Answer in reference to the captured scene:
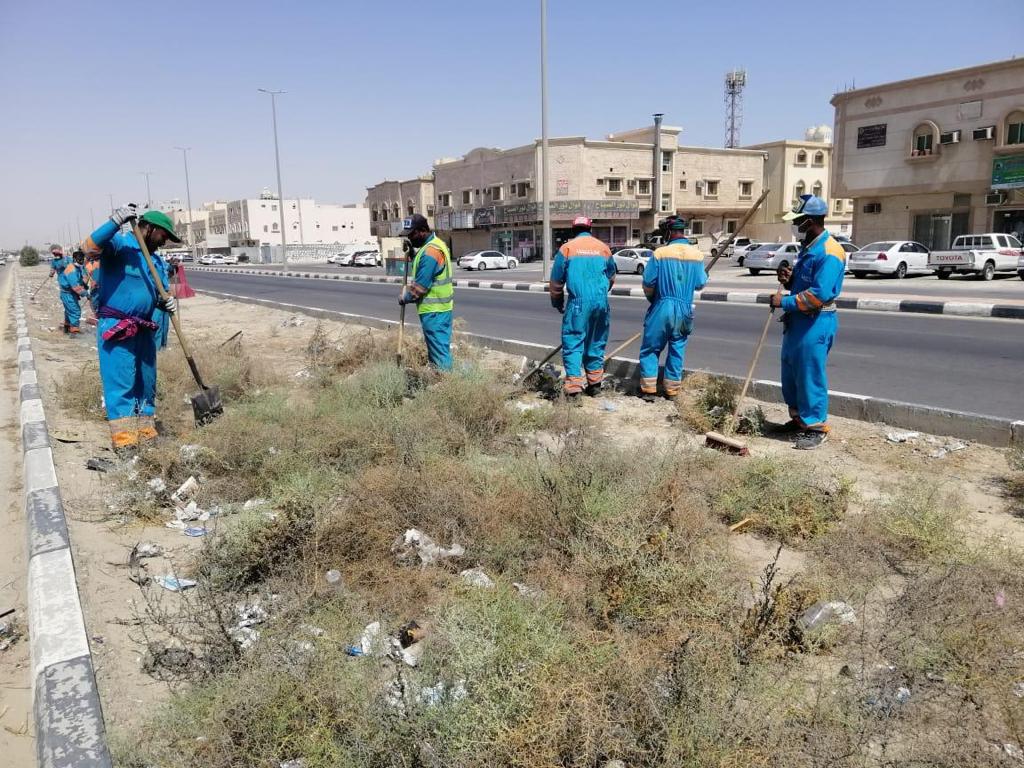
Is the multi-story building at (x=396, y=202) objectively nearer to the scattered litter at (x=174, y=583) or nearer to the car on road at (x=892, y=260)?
the car on road at (x=892, y=260)

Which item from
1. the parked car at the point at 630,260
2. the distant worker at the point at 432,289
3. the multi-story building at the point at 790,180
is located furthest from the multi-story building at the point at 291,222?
the distant worker at the point at 432,289

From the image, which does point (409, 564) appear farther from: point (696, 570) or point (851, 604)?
point (851, 604)

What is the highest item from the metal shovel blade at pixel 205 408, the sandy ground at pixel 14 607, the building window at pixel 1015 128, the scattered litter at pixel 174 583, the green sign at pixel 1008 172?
the building window at pixel 1015 128

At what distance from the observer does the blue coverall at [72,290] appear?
12.7m

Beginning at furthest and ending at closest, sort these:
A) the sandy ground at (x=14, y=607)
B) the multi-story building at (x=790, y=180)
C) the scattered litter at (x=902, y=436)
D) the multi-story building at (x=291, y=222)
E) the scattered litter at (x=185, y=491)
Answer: the multi-story building at (x=291, y=222), the multi-story building at (x=790, y=180), the scattered litter at (x=902, y=436), the scattered litter at (x=185, y=491), the sandy ground at (x=14, y=607)

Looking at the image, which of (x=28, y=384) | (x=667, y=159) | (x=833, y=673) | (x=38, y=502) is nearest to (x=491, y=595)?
(x=833, y=673)

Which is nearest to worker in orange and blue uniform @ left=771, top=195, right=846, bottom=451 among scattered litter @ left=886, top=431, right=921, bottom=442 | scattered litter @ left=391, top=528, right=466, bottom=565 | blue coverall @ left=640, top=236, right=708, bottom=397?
scattered litter @ left=886, top=431, right=921, bottom=442

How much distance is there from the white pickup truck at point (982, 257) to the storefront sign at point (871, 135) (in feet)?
37.2

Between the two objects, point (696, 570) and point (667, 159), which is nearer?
point (696, 570)

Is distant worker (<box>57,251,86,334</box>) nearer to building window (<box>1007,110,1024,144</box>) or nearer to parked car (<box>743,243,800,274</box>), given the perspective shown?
parked car (<box>743,243,800,274</box>)

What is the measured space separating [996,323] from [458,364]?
10105 mm

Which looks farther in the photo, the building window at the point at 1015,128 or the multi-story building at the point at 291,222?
the multi-story building at the point at 291,222

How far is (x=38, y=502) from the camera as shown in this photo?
4078 mm

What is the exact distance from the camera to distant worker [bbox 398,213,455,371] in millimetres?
6273
